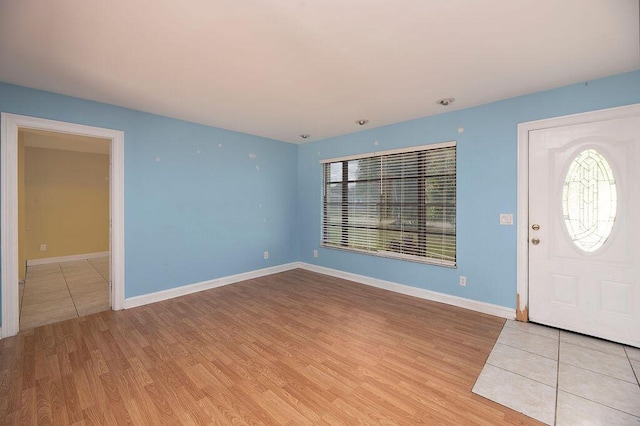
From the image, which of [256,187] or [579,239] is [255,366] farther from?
[579,239]

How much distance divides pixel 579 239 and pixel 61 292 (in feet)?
22.1

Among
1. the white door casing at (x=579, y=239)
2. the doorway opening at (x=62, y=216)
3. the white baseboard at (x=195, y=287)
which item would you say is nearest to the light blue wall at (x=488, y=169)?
the white door casing at (x=579, y=239)

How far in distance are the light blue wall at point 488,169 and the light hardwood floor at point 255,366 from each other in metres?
Result: 0.42

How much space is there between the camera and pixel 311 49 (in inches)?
83.3

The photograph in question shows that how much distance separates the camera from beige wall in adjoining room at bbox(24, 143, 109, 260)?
5652 millimetres

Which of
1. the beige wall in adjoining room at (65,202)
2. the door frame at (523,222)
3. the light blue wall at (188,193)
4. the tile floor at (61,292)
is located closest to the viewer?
the door frame at (523,222)

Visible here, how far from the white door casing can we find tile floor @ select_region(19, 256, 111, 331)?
5.21 m

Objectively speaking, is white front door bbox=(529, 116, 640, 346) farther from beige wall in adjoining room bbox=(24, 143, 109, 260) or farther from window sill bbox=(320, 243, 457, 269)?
beige wall in adjoining room bbox=(24, 143, 109, 260)

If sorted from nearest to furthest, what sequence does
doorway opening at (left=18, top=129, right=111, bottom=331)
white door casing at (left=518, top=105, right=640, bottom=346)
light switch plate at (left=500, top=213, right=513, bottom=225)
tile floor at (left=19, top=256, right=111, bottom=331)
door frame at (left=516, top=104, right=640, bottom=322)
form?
white door casing at (left=518, top=105, right=640, bottom=346)
door frame at (left=516, top=104, right=640, bottom=322)
light switch plate at (left=500, top=213, right=513, bottom=225)
tile floor at (left=19, top=256, right=111, bottom=331)
doorway opening at (left=18, top=129, right=111, bottom=331)

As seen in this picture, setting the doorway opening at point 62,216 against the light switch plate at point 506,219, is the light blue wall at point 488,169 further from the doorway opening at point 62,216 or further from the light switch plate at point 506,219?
the doorway opening at point 62,216

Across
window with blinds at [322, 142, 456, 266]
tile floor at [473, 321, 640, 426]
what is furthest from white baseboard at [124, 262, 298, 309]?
tile floor at [473, 321, 640, 426]

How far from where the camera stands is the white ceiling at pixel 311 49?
170cm

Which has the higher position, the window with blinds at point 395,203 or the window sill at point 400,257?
the window with blinds at point 395,203

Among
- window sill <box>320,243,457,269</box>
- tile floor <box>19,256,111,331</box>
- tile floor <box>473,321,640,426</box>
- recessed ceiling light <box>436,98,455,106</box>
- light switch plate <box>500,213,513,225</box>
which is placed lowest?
tile floor <box>473,321,640,426</box>
